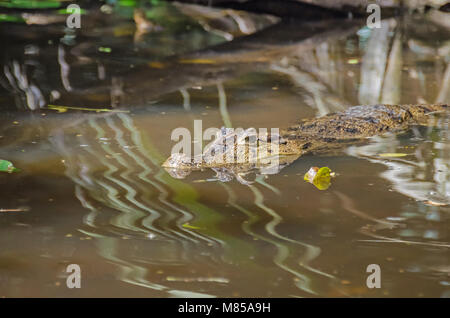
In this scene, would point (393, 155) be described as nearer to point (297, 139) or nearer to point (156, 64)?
point (297, 139)

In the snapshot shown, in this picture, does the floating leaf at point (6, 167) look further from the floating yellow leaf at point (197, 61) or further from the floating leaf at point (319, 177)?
the floating yellow leaf at point (197, 61)

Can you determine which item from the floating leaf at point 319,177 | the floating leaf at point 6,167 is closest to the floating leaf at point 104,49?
the floating leaf at point 6,167

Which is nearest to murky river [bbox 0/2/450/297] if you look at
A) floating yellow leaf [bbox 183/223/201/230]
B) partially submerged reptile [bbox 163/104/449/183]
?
floating yellow leaf [bbox 183/223/201/230]

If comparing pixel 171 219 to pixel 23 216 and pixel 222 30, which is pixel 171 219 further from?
pixel 222 30

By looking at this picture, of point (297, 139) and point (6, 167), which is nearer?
point (6, 167)

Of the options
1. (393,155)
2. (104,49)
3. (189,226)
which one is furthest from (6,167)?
(104,49)

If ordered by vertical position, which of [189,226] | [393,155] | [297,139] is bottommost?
[189,226]
